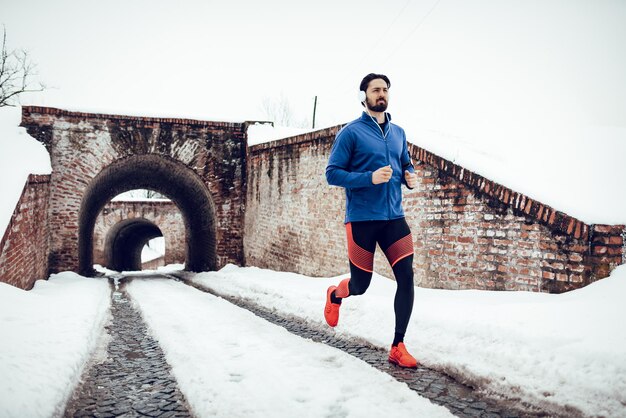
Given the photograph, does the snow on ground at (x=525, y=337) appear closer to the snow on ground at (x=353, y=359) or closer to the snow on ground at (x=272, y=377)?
the snow on ground at (x=353, y=359)

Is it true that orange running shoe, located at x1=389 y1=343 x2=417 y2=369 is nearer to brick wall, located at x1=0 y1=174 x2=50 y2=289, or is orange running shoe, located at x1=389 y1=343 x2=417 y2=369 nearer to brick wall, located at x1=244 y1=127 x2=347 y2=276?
brick wall, located at x1=244 y1=127 x2=347 y2=276

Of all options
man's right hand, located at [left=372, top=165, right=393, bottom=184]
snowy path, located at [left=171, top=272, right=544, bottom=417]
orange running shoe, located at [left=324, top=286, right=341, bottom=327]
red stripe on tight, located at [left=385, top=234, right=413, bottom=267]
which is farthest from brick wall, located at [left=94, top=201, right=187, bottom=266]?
man's right hand, located at [left=372, top=165, right=393, bottom=184]

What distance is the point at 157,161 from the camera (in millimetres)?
10984

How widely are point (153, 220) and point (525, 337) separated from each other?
66.5 feet

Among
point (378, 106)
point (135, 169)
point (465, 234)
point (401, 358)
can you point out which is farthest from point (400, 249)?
point (135, 169)

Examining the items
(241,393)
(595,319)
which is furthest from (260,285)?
(595,319)

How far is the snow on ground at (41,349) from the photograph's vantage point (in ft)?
6.17

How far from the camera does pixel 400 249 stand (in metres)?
2.78

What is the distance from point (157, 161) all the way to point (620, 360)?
11.0 meters

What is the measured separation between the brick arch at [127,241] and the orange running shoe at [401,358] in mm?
20428

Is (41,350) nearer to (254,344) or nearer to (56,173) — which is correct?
(254,344)

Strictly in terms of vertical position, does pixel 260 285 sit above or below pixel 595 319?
below

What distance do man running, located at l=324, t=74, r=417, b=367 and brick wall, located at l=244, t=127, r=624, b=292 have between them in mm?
1689

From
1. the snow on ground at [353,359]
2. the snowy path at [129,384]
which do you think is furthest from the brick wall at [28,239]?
the snowy path at [129,384]
